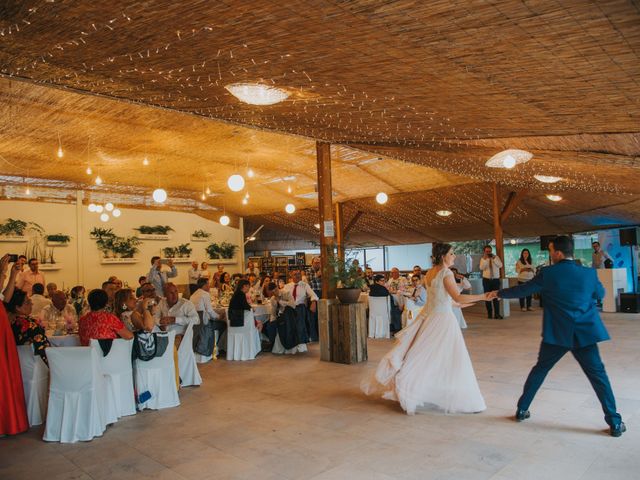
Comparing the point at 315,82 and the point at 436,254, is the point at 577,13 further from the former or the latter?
the point at 436,254

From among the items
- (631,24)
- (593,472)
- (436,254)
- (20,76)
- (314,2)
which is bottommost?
(593,472)

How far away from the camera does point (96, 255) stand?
12.3 m

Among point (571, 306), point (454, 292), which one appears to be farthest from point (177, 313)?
point (571, 306)

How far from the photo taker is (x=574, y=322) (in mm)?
3688

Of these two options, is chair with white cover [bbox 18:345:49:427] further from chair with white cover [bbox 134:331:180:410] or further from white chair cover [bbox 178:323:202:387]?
white chair cover [bbox 178:323:202:387]

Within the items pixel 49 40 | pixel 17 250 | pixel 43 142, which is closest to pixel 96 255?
pixel 17 250

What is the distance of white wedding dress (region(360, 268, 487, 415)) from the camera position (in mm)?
4289

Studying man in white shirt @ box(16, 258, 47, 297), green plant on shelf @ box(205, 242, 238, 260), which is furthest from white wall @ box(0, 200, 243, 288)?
man in white shirt @ box(16, 258, 47, 297)

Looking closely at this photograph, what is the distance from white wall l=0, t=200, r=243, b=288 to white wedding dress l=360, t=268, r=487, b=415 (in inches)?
390

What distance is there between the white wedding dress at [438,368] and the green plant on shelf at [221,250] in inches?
437

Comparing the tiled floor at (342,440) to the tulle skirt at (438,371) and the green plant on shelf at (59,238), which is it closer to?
the tulle skirt at (438,371)

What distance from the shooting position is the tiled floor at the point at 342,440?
128 inches

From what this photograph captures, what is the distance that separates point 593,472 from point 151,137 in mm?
7270

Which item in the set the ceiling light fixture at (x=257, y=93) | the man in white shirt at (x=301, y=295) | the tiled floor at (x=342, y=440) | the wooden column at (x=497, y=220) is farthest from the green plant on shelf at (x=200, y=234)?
the ceiling light fixture at (x=257, y=93)
